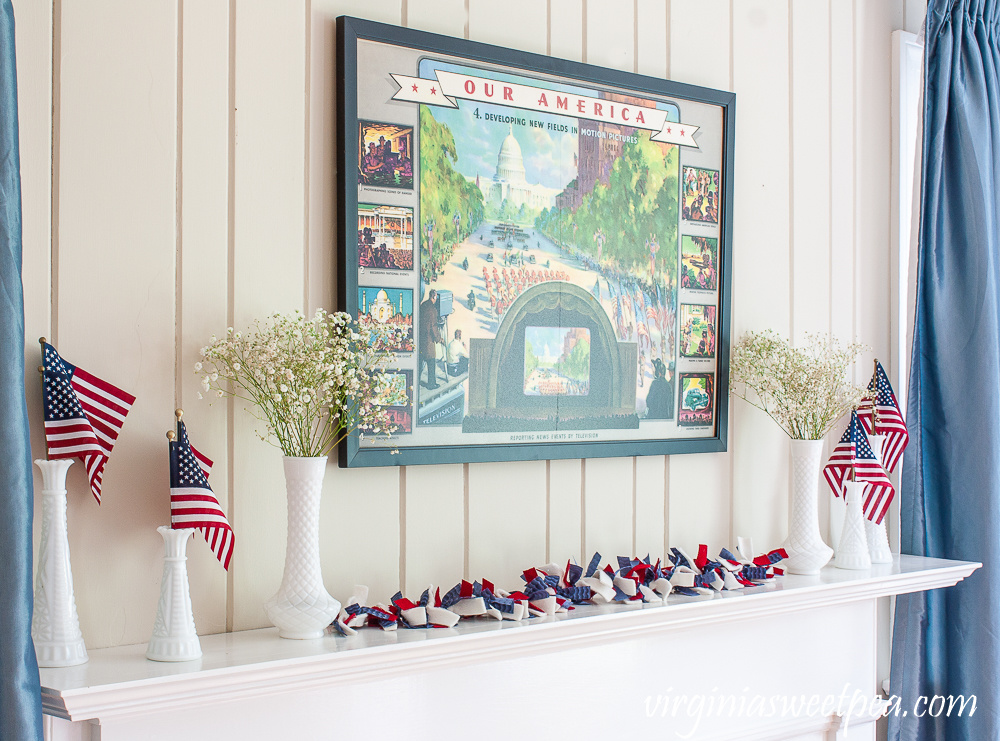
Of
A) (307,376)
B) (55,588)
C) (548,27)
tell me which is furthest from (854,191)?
(55,588)

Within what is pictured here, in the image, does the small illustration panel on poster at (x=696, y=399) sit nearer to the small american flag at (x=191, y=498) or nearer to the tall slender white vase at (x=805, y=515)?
the tall slender white vase at (x=805, y=515)

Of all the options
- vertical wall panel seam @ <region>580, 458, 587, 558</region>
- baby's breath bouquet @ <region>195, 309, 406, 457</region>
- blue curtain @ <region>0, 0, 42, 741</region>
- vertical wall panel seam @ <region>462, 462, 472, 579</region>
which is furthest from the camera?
vertical wall panel seam @ <region>580, 458, 587, 558</region>

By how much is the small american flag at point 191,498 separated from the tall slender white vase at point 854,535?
1375 mm

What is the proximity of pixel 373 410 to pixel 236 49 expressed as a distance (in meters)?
0.63

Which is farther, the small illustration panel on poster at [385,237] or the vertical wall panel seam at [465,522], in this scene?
the vertical wall panel seam at [465,522]

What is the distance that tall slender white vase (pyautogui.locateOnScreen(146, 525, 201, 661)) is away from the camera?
126 cm

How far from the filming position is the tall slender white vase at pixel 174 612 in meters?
1.26

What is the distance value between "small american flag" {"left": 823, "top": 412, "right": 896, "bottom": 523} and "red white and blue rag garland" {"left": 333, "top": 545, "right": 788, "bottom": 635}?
256 millimetres

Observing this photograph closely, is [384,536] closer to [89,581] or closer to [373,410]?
[373,410]

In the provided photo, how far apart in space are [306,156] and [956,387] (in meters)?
1.69

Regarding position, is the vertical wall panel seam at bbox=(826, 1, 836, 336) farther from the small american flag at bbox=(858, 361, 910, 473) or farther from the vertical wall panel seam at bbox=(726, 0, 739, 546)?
the vertical wall panel seam at bbox=(726, 0, 739, 546)

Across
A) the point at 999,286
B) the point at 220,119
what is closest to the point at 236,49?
the point at 220,119

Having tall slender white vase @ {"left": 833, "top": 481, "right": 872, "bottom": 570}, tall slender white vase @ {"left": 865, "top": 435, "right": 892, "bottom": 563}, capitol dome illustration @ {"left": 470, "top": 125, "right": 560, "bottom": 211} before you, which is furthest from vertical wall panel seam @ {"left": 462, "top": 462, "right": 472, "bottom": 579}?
tall slender white vase @ {"left": 865, "top": 435, "right": 892, "bottom": 563}

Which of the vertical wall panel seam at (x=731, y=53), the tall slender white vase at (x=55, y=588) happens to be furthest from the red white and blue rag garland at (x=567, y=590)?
the vertical wall panel seam at (x=731, y=53)
